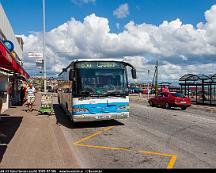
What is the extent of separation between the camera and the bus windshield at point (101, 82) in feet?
40.6

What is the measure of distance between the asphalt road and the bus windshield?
1676mm

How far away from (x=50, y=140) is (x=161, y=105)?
58.1ft

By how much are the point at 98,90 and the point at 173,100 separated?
43.0 feet

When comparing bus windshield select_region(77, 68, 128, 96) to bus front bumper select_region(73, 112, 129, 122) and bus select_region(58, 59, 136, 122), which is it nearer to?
bus select_region(58, 59, 136, 122)

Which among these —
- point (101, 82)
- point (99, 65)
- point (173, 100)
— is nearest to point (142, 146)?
point (101, 82)

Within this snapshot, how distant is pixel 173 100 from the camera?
949 inches

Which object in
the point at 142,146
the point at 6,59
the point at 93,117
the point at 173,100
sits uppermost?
the point at 6,59

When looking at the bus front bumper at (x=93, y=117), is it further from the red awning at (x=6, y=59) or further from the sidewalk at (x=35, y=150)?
the red awning at (x=6, y=59)

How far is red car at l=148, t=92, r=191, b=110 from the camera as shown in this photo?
24.0 metres

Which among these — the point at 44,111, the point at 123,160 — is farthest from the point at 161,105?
the point at 123,160

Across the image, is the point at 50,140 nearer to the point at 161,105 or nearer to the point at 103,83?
the point at 103,83

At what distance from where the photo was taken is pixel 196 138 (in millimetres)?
10258

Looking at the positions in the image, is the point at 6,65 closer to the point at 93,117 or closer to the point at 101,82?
the point at 101,82

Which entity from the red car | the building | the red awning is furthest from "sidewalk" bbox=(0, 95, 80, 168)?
the red car
